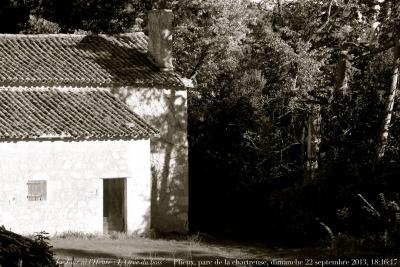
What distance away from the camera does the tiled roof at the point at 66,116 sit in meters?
23.3

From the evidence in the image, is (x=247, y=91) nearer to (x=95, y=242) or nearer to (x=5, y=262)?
(x=95, y=242)

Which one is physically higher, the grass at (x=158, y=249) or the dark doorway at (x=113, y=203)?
the dark doorway at (x=113, y=203)

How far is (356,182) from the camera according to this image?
76.6 ft

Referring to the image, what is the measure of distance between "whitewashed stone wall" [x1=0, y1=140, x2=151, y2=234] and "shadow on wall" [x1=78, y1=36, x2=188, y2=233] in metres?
1.83

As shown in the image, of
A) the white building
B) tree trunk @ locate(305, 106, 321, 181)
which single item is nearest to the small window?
the white building

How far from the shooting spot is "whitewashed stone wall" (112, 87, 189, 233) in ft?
88.0

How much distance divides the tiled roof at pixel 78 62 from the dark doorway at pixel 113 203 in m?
3.69

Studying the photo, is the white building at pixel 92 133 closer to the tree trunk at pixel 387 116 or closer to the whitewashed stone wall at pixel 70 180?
the whitewashed stone wall at pixel 70 180

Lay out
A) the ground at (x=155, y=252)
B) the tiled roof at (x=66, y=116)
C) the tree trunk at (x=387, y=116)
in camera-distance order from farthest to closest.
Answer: the tree trunk at (x=387, y=116) → the tiled roof at (x=66, y=116) → the ground at (x=155, y=252)

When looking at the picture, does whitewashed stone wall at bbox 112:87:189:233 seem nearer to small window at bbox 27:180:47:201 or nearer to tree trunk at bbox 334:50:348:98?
small window at bbox 27:180:47:201

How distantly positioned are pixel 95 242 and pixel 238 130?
37.1 feet

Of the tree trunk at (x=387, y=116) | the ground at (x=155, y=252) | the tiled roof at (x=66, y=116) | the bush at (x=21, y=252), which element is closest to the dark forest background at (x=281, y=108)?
the tree trunk at (x=387, y=116)

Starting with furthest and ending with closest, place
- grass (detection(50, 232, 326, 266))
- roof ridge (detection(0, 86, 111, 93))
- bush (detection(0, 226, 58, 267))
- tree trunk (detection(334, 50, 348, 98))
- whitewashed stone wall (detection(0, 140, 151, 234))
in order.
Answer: tree trunk (detection(334, 50, 348, 98)) < roof ridge (detection(0, 86, 111, 93)) < whitewashed stone wall (detection(0, 140, 151, 234)) < grass (detection(50, 232, 326, 266)) < bush (detection(0, 226, 58, 267))

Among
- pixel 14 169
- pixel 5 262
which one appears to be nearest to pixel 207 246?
pixel 14 169
